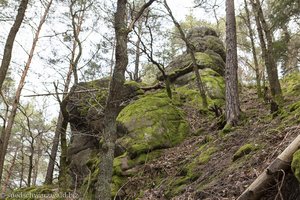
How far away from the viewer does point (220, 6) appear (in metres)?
11.1

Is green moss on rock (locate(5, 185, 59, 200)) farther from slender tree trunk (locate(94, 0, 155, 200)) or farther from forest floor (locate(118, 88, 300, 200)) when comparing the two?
slender tree trunk (locate(94, 0, 155, 200))

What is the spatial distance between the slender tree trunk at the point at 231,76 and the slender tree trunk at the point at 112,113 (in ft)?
12.9

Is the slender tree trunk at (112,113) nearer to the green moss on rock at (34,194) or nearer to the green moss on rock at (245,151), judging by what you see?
the green moss on rock at (245,151)

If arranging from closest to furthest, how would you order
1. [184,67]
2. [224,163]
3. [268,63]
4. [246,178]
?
[246,178] → [224,163] → [268,63] → [184,67]

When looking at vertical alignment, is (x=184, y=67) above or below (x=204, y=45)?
below

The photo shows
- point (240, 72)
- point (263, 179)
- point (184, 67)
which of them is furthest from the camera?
point (240, 72)

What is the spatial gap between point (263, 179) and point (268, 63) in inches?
265

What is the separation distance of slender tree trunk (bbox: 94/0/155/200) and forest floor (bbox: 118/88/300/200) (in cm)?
149

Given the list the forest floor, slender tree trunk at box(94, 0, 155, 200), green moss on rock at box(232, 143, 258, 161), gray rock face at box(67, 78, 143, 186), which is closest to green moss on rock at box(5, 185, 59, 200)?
gray rock face at box(67, 78, 143, 186)

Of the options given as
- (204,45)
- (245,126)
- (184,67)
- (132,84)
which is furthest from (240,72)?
(245,126)

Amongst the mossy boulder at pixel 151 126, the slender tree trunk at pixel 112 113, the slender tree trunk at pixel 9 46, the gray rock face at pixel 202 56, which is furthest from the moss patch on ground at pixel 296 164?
the gray rock face at pixel 202 56

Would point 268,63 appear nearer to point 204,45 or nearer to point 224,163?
point 224,163

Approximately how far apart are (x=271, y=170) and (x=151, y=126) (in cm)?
618

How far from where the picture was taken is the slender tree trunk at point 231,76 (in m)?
7.99
